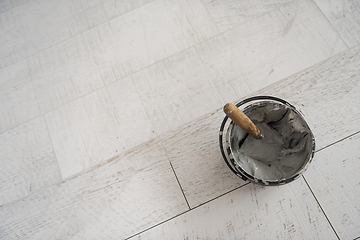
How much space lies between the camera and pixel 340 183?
761mm

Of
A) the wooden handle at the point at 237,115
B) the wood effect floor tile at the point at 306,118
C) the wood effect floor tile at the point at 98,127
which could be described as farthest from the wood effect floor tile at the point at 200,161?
the wooden handle at the point at 237,115

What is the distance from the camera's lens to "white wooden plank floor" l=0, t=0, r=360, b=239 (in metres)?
0.77

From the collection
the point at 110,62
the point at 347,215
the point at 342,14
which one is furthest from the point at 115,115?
the point at 342,14

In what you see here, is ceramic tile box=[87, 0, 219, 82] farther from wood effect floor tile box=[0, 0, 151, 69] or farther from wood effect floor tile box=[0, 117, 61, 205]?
wood effect floor tile box=[0, 117, 61, 205]

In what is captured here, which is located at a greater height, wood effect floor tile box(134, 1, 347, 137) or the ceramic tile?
the ceramic tile

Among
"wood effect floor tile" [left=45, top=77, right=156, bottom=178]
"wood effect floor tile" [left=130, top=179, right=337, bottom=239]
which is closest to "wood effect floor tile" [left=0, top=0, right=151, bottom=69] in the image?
"wood effect floor tile" [left=45, top=77, right=156, bottom=178]

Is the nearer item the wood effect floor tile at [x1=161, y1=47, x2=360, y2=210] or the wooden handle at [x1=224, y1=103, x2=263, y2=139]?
the wooden handle at [x1=224, y1=103, x2=263, y2=139]

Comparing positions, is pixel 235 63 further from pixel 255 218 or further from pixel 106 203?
pixel 106 203

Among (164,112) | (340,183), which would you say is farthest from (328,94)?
(164,112)

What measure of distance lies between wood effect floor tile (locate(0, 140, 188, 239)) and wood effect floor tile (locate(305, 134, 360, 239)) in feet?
1.52

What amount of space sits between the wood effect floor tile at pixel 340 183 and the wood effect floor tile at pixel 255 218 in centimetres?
3

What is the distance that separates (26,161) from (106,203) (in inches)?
14.7

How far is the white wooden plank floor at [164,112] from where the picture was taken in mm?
772

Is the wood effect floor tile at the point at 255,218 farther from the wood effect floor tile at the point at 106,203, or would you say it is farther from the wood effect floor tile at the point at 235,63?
the wood effect floor tile at the point at 235,63
